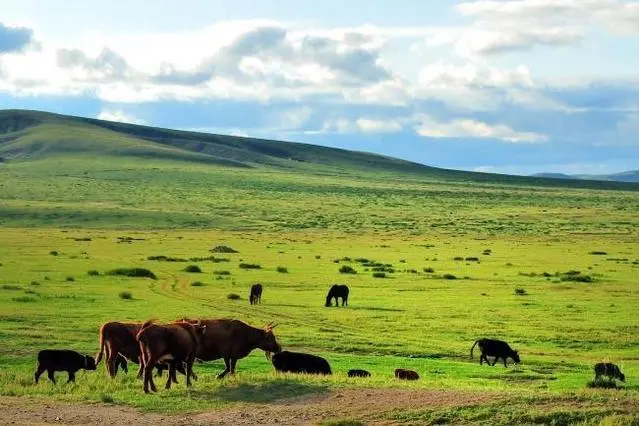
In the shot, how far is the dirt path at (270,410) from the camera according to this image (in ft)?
53.3

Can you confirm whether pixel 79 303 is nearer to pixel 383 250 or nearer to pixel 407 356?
pixel 407 356

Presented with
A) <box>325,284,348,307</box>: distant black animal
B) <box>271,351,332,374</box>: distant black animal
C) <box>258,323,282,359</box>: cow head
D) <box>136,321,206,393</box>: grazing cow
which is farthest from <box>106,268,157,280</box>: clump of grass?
<box>136,321,206,393</box>: grazing cow

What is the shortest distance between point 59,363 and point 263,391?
17.2 feet

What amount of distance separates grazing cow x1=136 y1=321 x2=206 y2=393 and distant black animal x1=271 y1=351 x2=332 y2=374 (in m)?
2.68

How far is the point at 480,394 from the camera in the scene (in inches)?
696

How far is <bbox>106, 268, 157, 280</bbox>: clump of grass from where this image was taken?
49.9m

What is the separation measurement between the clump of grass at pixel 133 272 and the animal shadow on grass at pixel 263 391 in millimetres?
31866

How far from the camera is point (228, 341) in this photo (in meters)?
20.3

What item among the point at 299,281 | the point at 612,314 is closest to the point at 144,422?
the point at 612,314

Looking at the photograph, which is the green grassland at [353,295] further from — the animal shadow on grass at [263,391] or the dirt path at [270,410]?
the dirt path at [270,410]

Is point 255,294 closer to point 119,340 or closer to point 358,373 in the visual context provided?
point 358,373

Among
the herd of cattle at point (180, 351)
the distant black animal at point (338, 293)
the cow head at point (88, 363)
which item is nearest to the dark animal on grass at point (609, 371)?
the herd of cattle at point (180, 351)

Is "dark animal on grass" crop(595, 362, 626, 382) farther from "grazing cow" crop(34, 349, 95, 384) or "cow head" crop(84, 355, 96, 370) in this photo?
"grazing cow" crop(34, 349, 95, 384)

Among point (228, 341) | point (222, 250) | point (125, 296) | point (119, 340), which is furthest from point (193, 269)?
point (228, 341)
